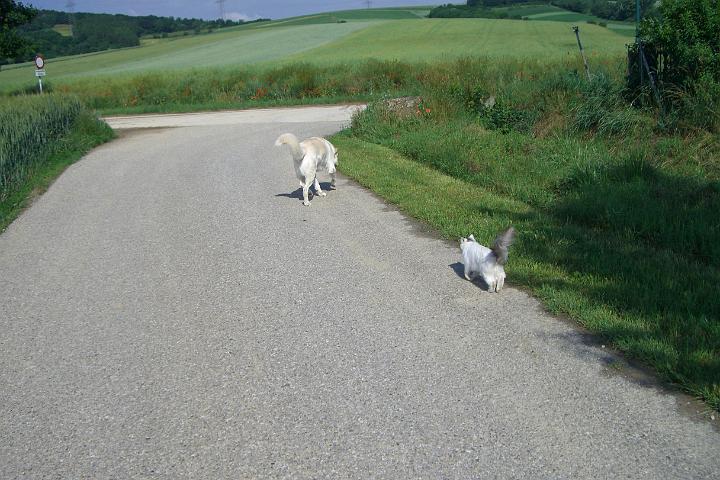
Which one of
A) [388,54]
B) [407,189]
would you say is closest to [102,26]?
[388,54]

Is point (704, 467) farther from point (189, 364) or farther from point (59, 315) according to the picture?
point (59, 315)

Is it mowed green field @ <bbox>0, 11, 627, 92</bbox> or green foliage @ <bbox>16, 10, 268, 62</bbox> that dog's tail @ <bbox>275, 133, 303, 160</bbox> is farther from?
green foliage @ <bbox>16, 10, 268, 62</bbox>

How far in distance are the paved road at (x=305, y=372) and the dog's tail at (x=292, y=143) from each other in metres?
1.43

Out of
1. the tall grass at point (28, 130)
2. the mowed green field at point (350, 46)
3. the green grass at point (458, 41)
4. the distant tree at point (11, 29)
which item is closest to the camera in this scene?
the tall grass at point (28, 130)

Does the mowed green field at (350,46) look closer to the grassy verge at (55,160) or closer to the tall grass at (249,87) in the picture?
the tall grass at (249,87)

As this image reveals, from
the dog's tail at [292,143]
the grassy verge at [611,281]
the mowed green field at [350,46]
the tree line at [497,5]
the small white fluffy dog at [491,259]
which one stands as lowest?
the grassy verge at [611,281]

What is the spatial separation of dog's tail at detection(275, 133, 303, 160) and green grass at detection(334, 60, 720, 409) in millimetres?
1597

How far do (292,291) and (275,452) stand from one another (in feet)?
9.57

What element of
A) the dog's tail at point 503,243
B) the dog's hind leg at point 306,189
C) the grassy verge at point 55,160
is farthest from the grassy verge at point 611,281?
the grassy verge at point 55,160

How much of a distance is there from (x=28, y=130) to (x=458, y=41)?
4248 centimetres

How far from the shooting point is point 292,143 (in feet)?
32.3

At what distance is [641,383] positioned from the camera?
4.44 metres

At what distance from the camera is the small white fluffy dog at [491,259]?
238 inches

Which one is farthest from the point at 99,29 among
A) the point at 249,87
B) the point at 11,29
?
the point at 249,87
